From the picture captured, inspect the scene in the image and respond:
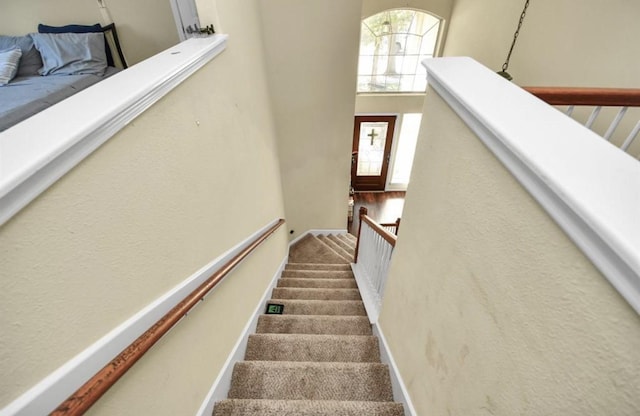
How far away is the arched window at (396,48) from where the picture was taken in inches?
175

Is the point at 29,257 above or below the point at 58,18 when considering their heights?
below

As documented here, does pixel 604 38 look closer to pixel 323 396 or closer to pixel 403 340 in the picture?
pixel 403 340

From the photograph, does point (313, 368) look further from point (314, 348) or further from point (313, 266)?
point (313, 266)

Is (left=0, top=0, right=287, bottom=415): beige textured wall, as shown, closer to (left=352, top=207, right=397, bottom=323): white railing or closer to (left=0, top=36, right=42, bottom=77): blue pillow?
(left=352, top=207, right=397, bottom=323): white railing

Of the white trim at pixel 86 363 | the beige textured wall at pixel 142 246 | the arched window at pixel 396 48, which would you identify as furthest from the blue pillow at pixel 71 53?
the arched window at pixel 396 48

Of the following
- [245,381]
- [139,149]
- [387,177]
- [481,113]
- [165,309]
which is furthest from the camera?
[387,177]

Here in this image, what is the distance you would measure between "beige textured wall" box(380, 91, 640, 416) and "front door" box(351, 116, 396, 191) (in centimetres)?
474

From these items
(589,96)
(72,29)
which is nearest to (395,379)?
(589,96)

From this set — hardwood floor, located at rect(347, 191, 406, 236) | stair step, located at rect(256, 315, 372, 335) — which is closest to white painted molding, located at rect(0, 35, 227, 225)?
stair step, located at rect(256, 315, 372, 335)

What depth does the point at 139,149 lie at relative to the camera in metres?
0.78

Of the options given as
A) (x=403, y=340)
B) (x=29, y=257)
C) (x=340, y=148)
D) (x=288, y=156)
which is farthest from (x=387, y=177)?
(x=29, y=257)

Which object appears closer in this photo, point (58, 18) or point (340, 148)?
point (58, 18)

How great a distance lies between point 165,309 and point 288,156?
9.59 ft

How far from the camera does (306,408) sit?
1246 millimetres
